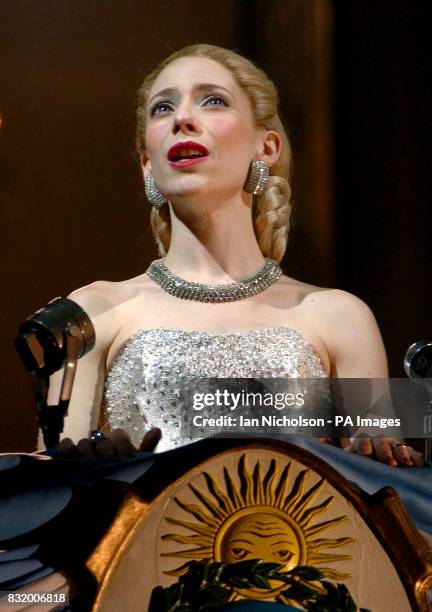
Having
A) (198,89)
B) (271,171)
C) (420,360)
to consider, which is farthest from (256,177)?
(420,360)

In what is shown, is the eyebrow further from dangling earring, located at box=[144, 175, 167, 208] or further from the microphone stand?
the microphone stand

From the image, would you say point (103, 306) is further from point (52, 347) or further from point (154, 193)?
point (52, 347)

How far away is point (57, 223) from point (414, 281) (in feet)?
2.35

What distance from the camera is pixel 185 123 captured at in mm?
2111

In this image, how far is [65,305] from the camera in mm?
1615

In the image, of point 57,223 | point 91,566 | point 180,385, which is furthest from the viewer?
point 57,223

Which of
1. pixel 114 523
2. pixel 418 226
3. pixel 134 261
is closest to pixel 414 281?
pixel 418 226

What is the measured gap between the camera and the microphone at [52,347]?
62.1 inches

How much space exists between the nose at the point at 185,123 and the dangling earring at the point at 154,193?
0.41 feet

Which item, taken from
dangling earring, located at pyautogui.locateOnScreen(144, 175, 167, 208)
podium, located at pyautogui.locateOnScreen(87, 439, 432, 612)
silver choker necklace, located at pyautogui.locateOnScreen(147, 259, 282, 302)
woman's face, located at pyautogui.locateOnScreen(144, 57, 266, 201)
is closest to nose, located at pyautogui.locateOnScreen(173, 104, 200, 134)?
woman's face, located at pyautogui.locateOnScreen(144, 57, 266, 201)

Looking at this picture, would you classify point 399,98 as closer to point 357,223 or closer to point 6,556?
point 357,223

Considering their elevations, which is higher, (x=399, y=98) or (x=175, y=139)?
(x=399, y=98)

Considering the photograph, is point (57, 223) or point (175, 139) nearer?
point (175, 139)

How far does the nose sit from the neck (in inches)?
5.3
